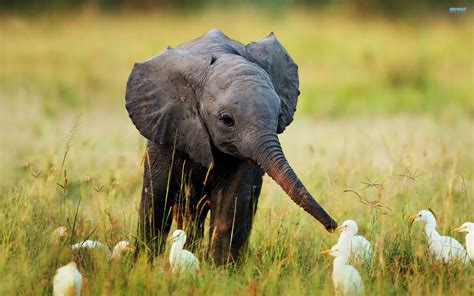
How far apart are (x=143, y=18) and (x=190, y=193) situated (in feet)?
59.8

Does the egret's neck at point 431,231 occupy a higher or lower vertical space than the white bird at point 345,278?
higher

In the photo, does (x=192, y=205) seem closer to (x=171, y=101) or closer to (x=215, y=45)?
(x=171, y=101)

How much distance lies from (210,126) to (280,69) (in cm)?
97

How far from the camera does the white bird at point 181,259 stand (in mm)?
7313

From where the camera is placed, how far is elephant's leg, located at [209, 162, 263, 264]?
789 centimetres

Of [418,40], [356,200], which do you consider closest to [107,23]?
[418,40]

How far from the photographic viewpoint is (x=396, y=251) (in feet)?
26.3

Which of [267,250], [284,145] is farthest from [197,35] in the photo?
[267,250]

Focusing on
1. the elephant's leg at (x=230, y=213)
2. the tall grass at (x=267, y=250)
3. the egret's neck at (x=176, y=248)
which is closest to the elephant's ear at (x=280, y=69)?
the elephant's leg at (x=230, y=213)

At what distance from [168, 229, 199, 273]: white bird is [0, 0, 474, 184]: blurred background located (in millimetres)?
5062

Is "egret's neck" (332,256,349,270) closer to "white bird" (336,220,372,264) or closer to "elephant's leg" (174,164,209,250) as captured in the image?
"white bird" (336,220,372,264)

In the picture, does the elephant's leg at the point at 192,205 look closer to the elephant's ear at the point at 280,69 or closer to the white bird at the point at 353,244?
the elephant's ear at the point at 280,69

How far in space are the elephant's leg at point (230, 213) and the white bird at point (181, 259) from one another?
279 millimetres

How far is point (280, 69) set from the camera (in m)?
8.30
